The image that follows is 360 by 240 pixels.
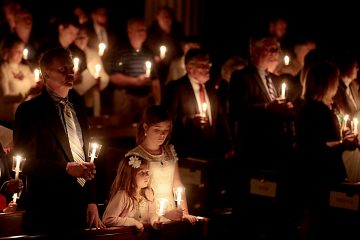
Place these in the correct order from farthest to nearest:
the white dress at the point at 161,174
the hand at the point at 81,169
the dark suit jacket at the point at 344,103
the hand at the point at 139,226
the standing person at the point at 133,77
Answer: the standing person at the point at 133,77 → the dark suit jacket at the point at 344,103 → the white dress at the point at 161,174 → the hand at the point at 139,226 → the hand at the point at 81,169

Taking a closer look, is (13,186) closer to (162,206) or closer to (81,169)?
(81,169)

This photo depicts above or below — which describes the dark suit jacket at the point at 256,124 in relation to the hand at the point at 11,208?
above

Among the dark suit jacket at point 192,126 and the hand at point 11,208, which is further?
the dark suit jacket at point 192,126

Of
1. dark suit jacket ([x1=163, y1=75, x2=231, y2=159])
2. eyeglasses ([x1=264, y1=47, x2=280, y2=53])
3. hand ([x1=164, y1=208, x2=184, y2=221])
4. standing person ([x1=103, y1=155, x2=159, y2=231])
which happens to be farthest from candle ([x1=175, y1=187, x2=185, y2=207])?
eyeglasses ([x1=264, y1=47, x2=280, y2=53])

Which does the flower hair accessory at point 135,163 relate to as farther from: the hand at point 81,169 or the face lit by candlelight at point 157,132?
the hand at point 81,169

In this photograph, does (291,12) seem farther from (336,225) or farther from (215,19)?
(336,225)

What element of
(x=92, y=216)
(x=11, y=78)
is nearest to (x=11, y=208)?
(x=92, y=216)

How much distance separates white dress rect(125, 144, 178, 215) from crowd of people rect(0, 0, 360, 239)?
1 cm

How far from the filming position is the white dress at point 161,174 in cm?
589

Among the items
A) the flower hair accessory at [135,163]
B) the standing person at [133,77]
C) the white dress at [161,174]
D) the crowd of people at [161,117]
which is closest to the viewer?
the crowd of people at [161,117]

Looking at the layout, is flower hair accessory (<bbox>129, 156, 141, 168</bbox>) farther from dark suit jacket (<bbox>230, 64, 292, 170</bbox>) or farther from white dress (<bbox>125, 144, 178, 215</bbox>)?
dark suit jacket (<bbox>230, 64, 292, 170</bbox>)

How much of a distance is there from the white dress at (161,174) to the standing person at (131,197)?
10 cm

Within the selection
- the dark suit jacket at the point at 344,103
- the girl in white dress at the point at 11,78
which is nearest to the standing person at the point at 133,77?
the girl in white dress at the point at 11,78

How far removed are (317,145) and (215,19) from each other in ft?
23.7
